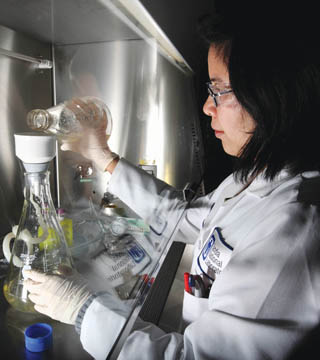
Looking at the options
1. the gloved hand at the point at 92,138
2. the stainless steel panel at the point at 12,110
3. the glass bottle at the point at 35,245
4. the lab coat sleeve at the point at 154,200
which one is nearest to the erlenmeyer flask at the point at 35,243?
the glass bottle at the point at 35,245

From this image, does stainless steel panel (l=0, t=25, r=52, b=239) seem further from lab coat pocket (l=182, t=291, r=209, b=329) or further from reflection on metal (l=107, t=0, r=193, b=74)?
lab coat pocket (l=182, t=291, r=209, b=329)

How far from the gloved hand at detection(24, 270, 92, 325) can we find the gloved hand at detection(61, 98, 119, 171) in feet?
1.75

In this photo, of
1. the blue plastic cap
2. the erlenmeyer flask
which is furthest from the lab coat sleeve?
the blue plastic cap

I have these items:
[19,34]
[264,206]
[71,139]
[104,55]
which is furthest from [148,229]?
[19,34]

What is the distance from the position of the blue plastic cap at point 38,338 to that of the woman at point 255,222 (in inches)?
1.6

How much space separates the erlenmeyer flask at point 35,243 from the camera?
0.68 metres

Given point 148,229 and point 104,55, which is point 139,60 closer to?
point 104,55

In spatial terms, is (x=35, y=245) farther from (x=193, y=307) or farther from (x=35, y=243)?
(x=193, y=307)

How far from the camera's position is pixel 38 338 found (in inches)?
21.0

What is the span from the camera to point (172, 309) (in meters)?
1.02

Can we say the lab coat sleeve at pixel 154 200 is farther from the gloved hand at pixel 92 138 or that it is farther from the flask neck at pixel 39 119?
the flask neck at pixel 39 119

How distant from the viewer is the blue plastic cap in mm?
533

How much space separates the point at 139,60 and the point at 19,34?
0.47 metres

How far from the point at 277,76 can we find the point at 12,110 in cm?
77
